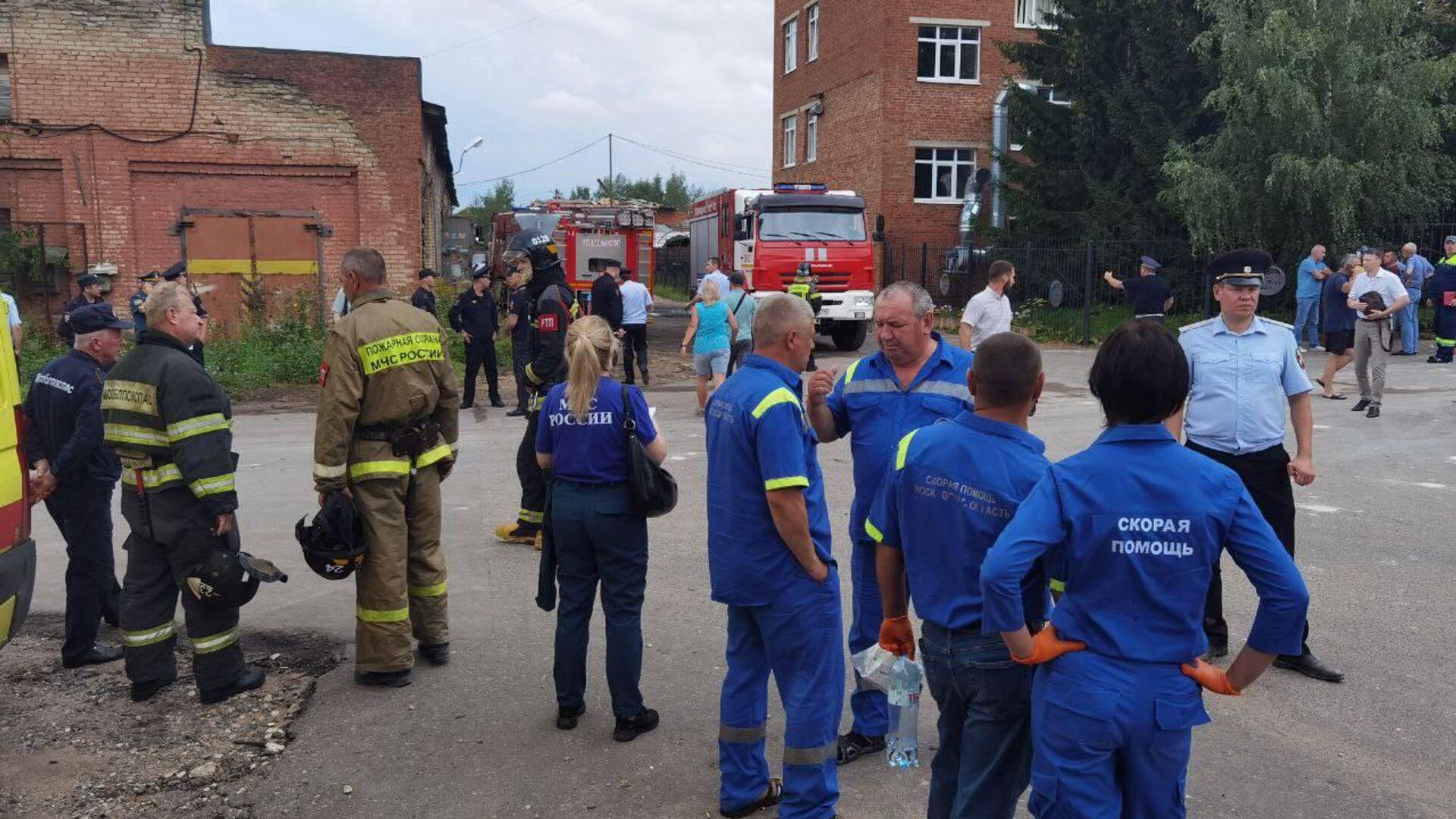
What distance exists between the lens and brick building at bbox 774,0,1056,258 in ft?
103

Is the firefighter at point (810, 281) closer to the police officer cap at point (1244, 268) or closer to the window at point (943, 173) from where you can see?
the window at point (943, 173)

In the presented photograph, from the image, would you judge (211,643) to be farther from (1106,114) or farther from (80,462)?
(1106,114)

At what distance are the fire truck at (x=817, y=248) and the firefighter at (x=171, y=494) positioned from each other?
16438 mm

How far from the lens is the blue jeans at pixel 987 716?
3.13m

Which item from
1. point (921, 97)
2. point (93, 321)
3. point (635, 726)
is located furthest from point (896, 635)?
point (921, 97)

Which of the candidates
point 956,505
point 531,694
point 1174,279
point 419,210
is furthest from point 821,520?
point 1174,279

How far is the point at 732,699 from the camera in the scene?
406 centimetres

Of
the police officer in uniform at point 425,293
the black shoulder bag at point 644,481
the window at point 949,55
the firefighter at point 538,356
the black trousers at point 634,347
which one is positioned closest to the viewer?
the black shoulder bag at point 644,481

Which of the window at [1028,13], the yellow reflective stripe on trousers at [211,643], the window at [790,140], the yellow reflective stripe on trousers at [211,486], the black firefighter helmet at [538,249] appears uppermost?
the window at [1028,13]

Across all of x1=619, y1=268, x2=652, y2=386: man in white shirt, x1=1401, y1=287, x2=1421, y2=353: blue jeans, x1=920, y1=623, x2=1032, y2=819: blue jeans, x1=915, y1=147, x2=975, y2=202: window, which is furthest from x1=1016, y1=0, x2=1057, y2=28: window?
x1=920, y1=623, x2=1032, y2=819: blue jeans

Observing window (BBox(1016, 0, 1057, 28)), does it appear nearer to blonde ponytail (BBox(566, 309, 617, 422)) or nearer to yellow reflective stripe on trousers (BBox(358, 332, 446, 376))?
yellow reflective stripe on trousers (BBox(358, 332, 446, 376))

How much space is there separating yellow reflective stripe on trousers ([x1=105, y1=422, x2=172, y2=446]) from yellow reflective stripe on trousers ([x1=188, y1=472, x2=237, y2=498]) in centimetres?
23

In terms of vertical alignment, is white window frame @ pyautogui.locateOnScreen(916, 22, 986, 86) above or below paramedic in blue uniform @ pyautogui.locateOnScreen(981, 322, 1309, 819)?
above

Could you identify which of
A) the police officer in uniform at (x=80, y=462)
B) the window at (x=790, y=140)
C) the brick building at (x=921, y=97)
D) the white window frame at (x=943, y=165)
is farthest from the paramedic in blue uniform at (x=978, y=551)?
the window at (x=790, y=140)
